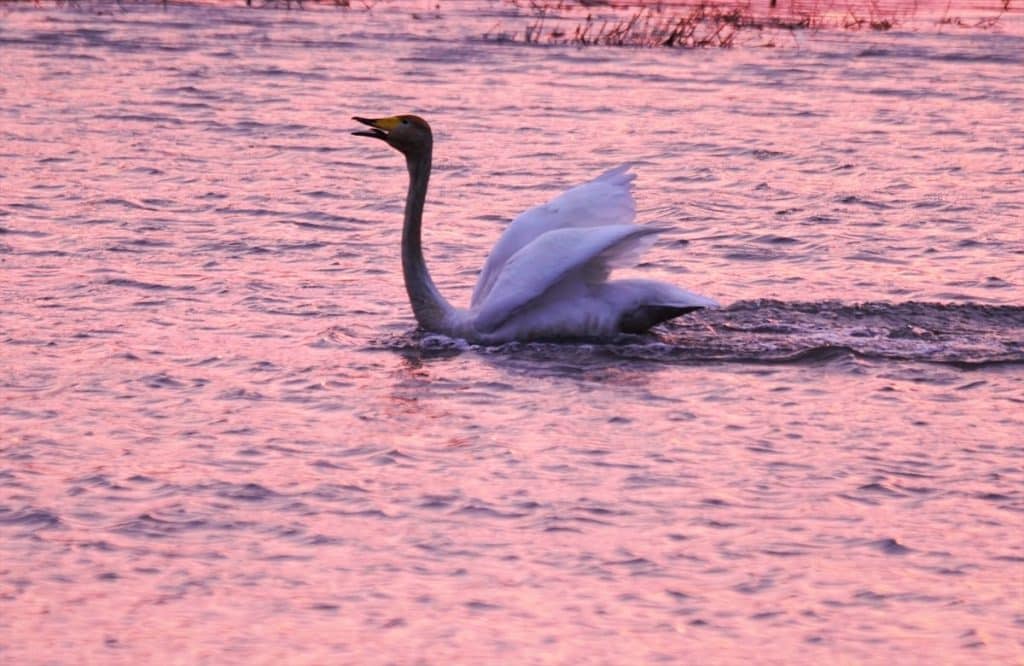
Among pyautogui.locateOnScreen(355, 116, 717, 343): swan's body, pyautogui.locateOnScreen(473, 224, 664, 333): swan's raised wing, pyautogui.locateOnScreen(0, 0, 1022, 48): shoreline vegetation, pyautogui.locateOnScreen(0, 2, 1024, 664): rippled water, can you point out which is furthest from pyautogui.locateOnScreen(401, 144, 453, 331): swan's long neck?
pyautogui.locateOnScreen(0, 0, 1022, 48): shoreline vegetation

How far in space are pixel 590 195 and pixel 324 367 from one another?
5.80ft

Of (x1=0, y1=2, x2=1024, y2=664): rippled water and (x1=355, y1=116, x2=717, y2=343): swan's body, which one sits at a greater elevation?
(x1=355, y1=116, x2=717, y2=343): swan's body

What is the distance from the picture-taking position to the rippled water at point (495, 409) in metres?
5.73

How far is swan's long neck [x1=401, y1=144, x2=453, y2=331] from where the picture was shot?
953 cm

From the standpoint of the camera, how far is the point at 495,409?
26.8ft

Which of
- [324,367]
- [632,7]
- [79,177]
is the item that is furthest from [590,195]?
[632,7]

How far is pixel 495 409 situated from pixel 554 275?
962 mm

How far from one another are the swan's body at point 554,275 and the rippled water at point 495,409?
5.8 inches

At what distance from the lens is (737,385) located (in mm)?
8578

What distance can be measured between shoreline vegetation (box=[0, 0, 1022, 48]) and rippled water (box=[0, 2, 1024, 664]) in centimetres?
702

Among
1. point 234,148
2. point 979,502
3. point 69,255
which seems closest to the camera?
point 979,502

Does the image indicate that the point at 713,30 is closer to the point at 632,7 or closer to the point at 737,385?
the point at 632,7

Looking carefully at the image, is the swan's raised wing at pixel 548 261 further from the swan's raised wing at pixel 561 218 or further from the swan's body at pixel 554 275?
the swan's raised wing at pixel 561 218

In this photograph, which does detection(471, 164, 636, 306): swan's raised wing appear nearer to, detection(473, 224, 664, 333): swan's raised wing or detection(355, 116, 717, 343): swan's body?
detection(355, 116, 717, 343): swan's body
